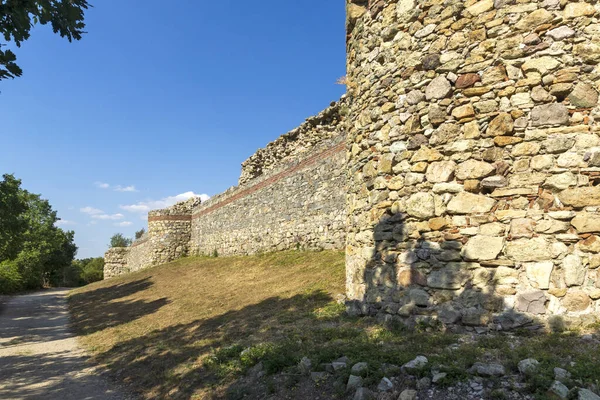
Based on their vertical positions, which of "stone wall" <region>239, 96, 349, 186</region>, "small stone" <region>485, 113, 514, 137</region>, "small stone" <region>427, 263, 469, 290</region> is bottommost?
"small stone" <region>427, 263, 469, 290</region>

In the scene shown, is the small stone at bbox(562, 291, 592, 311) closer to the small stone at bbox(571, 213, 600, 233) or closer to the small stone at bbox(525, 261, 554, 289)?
the small stone at bbox(525, 261, 554, 289)

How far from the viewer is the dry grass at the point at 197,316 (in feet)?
18.0

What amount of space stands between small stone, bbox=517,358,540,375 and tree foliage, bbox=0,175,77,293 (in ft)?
49.4

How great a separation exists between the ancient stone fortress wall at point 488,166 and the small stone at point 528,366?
40.4 inches

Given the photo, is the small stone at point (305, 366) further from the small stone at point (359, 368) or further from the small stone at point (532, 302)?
the small stone at point (532, 302)

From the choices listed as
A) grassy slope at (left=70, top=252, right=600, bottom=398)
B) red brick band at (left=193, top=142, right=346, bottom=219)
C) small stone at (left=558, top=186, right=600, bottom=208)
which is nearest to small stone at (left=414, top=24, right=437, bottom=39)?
small stone at (left=558, top=186, right=600, bottom=208)

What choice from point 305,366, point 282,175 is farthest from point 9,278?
point 305,366

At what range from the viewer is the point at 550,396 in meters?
2.62


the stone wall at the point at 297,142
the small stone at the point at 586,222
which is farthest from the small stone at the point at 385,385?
the stone wall at the point at 297,142

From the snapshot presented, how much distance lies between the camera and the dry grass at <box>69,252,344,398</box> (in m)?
5.50

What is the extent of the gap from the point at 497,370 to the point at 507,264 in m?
1.50

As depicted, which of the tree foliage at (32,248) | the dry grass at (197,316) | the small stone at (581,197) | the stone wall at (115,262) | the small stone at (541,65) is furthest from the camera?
the stone wall at (115,262)

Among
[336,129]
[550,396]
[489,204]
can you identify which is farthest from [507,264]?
[336,129]

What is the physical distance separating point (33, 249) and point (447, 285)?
31.9 meters
